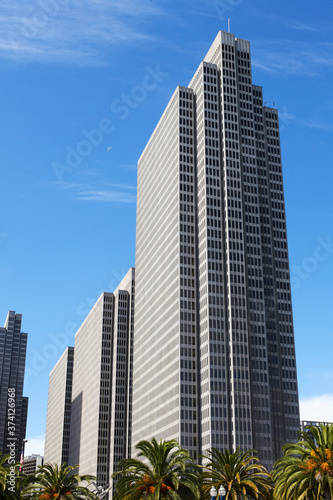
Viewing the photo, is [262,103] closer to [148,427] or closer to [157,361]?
[157,361]

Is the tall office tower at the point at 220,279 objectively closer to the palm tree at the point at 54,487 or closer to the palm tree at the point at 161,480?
the palm tree at the point at 54,487

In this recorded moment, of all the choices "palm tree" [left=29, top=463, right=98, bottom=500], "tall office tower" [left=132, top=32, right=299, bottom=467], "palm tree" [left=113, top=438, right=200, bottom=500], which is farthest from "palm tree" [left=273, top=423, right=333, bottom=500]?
"tall office tower" [left=132, top=32, right=299, bottom=467]

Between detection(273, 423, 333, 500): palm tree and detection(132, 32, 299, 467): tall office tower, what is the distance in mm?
74696

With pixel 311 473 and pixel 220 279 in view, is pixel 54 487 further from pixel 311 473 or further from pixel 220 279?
pixel 220 279

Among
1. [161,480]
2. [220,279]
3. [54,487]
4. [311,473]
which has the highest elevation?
[220,279]

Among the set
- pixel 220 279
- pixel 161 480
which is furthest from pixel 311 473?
pixel 220 279

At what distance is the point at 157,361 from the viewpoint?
18025 cm

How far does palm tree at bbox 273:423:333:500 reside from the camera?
70125 millimetres

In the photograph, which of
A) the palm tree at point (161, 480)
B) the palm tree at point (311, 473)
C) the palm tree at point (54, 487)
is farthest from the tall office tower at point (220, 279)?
→ the palm tree at point (311, 473)

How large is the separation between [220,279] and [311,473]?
94811 millimetres

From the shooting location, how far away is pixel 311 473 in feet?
231

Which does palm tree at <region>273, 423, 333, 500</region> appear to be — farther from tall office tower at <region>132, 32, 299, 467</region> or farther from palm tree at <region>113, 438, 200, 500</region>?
tall office tower at <region>132, 32, 299, 467</region>

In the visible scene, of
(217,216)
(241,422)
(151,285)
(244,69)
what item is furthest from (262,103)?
(241,422)

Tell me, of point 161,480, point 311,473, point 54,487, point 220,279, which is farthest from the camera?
point 220,279
